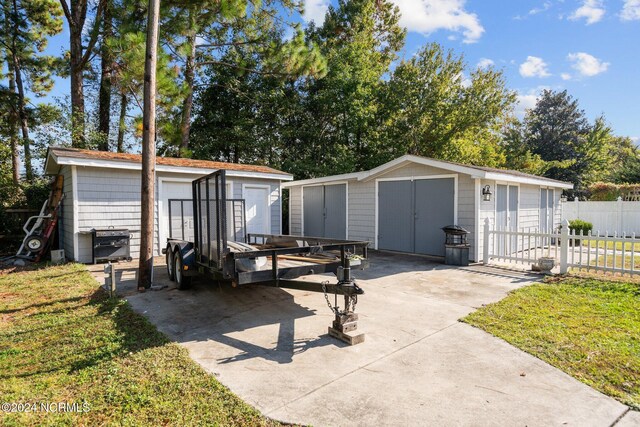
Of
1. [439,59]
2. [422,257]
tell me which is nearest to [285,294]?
[422,257]

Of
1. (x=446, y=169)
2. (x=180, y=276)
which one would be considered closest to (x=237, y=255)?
(x=180, y=276)

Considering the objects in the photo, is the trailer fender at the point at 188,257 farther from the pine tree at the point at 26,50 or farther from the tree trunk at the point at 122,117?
the tree trunk at the point at 122,117

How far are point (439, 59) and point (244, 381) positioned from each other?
65.7 ft

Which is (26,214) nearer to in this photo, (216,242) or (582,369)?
(216,242)

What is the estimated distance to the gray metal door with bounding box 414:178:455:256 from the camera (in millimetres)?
8961

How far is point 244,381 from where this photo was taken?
2893 millimetres

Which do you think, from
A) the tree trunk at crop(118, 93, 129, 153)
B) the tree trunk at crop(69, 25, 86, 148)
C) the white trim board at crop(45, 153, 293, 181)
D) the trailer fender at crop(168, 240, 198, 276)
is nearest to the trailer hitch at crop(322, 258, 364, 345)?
the trailer fender at crop(168, 240, 198, 276)

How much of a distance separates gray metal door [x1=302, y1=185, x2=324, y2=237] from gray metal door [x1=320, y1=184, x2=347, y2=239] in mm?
236

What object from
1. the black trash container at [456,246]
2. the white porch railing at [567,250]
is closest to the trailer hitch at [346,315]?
the white porch railing at [567,250]

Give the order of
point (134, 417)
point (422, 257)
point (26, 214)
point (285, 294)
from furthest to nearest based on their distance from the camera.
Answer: point (26, 214) → point (422, 257) → point (285, 294) → point (134, 417)

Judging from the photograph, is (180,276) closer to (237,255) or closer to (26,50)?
(237,255)

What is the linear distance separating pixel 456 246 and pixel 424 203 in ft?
5.34

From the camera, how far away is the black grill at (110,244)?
8.47 meters

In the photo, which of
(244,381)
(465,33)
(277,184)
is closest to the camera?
(244,381)
